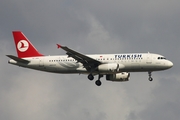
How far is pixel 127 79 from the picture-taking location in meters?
89.1

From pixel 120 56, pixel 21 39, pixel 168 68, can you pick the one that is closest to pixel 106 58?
pixel 120 56

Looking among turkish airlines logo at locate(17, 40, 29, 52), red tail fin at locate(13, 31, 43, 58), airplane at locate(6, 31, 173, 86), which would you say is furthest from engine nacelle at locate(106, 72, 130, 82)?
turkish airlines logo at locate(17, 40, 29, 52)

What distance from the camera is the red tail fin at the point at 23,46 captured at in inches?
3531

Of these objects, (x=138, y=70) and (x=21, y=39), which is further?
(x=21, y=39)

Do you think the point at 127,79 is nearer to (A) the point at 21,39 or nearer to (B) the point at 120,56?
(B) the point at 120,56

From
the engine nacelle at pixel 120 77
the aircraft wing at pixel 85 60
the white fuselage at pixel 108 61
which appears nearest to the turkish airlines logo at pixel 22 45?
the white fuselage at pixel 108 61

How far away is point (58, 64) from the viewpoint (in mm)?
85750

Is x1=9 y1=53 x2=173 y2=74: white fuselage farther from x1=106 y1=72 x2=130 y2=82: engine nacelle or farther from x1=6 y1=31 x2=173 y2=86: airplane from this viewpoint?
x1=106 y1=72 x2=130 y2=82: engine nacelle

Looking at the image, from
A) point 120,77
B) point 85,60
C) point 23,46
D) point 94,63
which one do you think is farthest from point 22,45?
point 120,77

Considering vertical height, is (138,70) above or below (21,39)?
below

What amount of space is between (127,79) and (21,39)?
18.6 metres

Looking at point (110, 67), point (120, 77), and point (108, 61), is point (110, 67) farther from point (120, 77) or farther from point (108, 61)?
point (120, 77)

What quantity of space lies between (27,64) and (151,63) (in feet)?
63.3

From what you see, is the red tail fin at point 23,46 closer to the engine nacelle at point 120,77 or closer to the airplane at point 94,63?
the airplane at point 94,63
